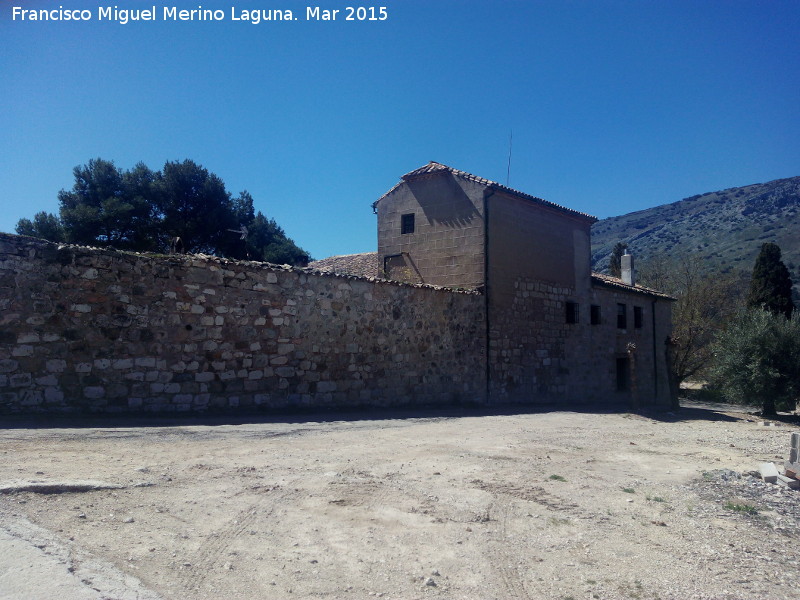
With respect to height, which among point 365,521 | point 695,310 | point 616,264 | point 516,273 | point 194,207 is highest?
point 194,207

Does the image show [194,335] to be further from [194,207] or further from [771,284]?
[771,284]

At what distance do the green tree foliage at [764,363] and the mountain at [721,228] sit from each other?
1641 inches

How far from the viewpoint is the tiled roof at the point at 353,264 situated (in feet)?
73.9

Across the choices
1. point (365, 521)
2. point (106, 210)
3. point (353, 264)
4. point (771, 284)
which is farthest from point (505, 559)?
point (771, 284)

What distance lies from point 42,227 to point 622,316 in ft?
90.4

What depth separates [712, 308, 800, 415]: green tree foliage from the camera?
21.5 m

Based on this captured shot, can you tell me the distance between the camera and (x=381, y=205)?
2095cm

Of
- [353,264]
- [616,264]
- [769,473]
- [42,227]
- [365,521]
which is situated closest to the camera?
[365,521]

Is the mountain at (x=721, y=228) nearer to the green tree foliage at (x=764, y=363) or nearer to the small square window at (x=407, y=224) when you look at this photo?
the green tree foliage at (x=764, y=363)

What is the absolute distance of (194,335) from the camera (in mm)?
10703

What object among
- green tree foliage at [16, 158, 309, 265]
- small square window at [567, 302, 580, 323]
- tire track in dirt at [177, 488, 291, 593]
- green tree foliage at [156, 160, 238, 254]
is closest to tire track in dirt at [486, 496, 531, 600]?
tire track in dirt at [177, 488, 291, 593]

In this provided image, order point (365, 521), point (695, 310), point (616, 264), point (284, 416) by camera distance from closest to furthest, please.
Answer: point (365, 521)
point (284, 416)
point (695, 310)
point (616, 264)

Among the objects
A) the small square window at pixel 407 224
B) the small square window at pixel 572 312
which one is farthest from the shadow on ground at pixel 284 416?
the small square window at pixel 407 224

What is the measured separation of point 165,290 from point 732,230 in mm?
84927
